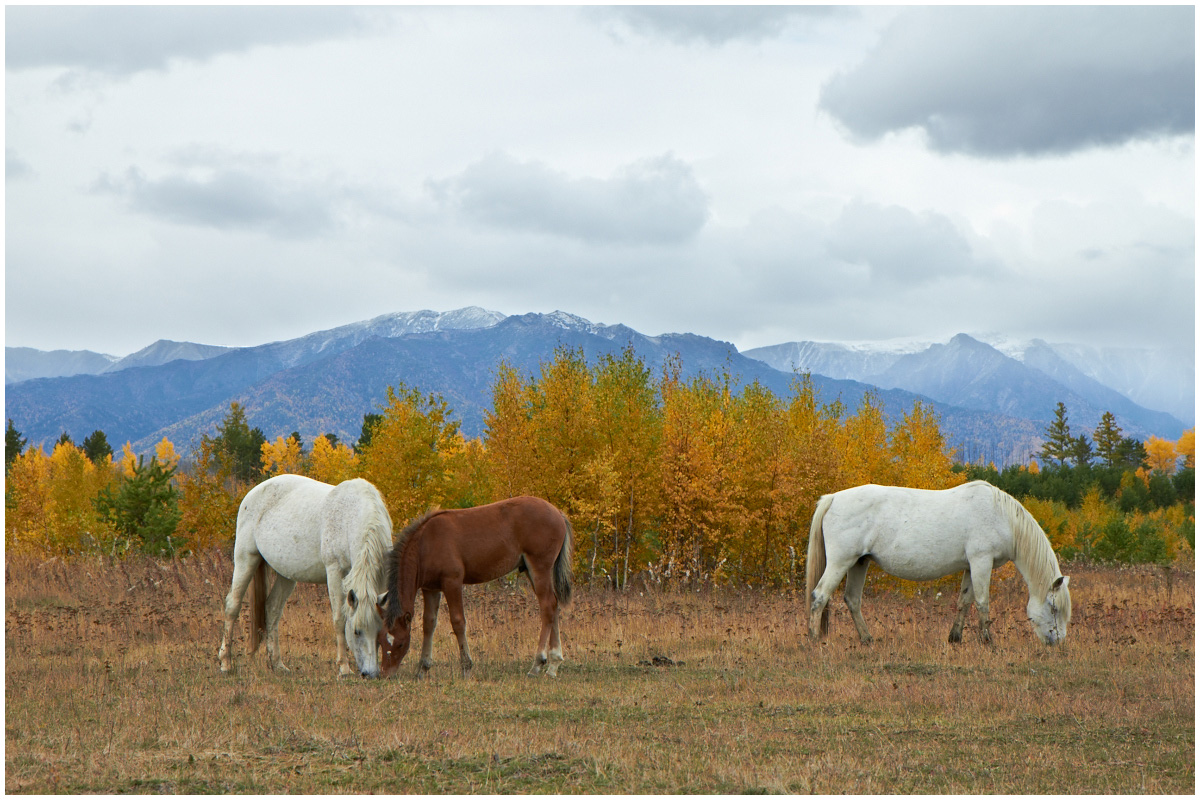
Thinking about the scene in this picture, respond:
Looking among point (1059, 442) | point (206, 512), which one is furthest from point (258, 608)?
point (1059, 442)

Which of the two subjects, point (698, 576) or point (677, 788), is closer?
point (677, 788)

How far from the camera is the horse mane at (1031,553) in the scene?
12047 millimetres

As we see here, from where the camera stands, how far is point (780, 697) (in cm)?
888

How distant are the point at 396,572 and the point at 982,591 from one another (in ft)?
24.2

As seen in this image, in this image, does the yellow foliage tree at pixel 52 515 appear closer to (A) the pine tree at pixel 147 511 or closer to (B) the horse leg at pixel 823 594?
(A) the pine tree at pixel 147 511

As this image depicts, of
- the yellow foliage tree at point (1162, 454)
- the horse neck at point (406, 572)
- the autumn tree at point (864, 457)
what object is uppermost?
the autumn tree at point (864, 457)

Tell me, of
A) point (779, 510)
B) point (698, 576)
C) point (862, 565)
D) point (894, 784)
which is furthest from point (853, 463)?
point (894, 784)

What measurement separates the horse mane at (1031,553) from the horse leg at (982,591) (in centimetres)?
40

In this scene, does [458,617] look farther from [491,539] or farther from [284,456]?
[284,456]

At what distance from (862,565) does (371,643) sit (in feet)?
22.7

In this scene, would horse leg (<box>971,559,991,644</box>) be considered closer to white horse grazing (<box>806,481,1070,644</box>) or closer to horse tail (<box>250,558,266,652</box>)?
white horse grazing (<box>806,481,1070,644</box>)

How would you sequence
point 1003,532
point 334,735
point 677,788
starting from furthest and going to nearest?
1. point 1003,532
2. point 334,735
3. point 677,788

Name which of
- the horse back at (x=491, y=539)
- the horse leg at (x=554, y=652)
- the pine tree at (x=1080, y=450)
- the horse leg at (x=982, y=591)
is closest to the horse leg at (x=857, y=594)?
the horse leg at (x=982, y=591)

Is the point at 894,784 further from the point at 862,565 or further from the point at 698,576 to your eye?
the point at 698,576
